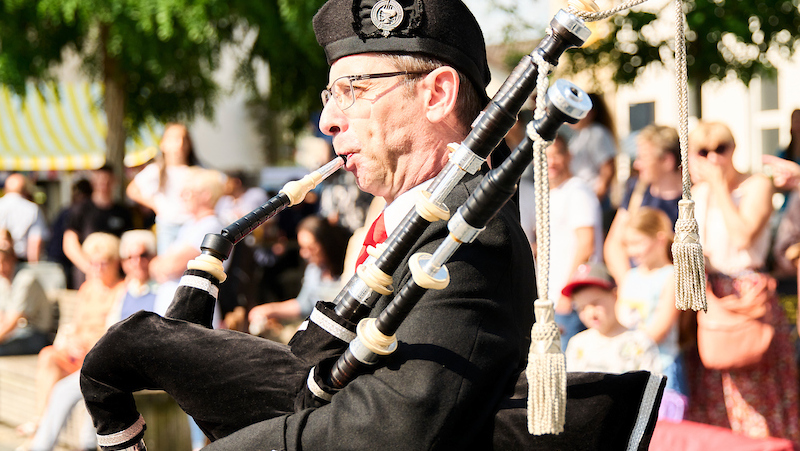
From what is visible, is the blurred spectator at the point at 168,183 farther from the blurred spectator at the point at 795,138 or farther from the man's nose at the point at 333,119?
the blurred spectator at the point at 795,138

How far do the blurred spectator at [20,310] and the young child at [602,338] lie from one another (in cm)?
454

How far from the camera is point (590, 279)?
3869 millimetres

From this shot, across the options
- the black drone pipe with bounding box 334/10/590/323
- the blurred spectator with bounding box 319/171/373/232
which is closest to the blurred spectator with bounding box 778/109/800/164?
→ the blurred spectator with bounding box 319/171/373/232

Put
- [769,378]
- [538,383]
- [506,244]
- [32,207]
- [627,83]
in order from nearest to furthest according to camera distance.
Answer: [538,383] → [506,244] → [769,378] → [627,83] → [32,207]

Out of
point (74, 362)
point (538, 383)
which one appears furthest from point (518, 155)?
point (74, 362)

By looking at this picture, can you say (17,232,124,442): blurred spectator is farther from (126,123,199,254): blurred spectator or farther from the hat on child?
the hat on child

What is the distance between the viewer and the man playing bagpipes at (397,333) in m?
1.36

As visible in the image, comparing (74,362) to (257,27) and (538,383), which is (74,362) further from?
(538,383)

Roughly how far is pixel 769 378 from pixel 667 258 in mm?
742

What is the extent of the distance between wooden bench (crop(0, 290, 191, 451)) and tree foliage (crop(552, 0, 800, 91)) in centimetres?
413

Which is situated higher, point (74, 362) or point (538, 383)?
point (538, 383)

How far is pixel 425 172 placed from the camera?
67.5 inches

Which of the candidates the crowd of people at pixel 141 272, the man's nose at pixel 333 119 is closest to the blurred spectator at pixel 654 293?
the crowd of people at pixel 141 272

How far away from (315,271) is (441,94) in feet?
13.6
